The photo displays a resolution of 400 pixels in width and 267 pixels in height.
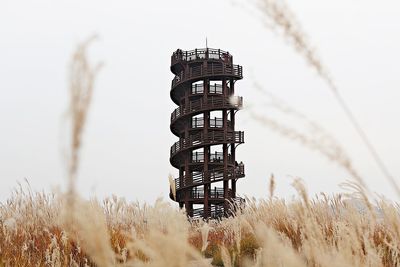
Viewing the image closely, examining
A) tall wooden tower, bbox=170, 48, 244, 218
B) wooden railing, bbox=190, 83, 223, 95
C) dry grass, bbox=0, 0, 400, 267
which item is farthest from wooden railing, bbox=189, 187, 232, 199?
dry grass, bbox=0, 0, 400, 267

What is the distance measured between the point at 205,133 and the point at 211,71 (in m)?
A: 5.25

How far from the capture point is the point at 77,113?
2.70 feet

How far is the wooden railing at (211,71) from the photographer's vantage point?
1438 inches

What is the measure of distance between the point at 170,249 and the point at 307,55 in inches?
37.7

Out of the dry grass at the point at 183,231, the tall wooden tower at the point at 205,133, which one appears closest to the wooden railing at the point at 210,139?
the tall wooden tower at the point at 205,133

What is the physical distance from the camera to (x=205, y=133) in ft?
114

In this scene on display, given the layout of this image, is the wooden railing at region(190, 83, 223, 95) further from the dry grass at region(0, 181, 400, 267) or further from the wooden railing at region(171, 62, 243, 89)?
the dry grass at region(0, 181, 400, 267)

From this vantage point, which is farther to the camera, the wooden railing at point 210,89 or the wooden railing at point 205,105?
the wooden railing at point 210,89

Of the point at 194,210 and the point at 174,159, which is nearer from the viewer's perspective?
the point at 194,210

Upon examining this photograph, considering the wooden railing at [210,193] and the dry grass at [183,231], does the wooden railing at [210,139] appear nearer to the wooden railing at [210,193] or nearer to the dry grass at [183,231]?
the wooden railing at [210,193]

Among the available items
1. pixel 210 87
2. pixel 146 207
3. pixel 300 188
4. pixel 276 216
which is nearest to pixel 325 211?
pixel 276 216

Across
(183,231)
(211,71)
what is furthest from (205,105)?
(183,231)

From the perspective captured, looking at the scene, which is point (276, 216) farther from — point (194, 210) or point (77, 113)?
point (194, 210)

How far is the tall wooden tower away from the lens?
114 ft
